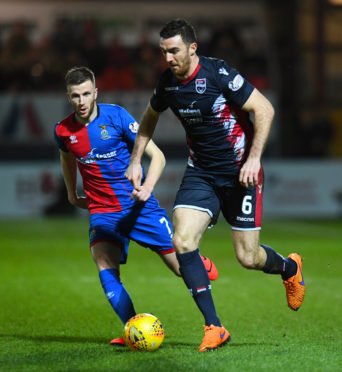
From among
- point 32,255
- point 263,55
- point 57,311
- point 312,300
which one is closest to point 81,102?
point 57,311

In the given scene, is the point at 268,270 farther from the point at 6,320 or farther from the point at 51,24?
the point at 51,24

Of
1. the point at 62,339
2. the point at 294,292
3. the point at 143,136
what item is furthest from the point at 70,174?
the point at 294,292

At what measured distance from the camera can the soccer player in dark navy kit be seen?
5.02 meters

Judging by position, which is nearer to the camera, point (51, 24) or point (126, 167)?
point (126, 167)

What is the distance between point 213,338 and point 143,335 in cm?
47

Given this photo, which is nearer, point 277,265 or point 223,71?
point 223,71

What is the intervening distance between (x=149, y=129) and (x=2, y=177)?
44.1 ft

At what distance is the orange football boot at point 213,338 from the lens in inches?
197

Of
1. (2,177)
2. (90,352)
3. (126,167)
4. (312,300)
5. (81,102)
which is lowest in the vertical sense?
(2,177)

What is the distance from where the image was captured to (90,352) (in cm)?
509

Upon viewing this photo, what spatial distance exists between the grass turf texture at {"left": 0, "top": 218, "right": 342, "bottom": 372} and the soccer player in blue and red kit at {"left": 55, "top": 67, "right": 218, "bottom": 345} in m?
0.58

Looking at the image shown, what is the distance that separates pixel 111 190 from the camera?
563 cm

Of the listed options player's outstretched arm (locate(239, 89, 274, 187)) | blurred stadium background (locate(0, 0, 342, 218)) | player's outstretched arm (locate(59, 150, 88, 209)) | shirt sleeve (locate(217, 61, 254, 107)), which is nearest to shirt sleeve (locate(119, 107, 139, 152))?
player's outstretched arm (locate(59, 150, 88, 209))

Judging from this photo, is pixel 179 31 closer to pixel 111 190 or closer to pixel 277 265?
pixel 111 190
